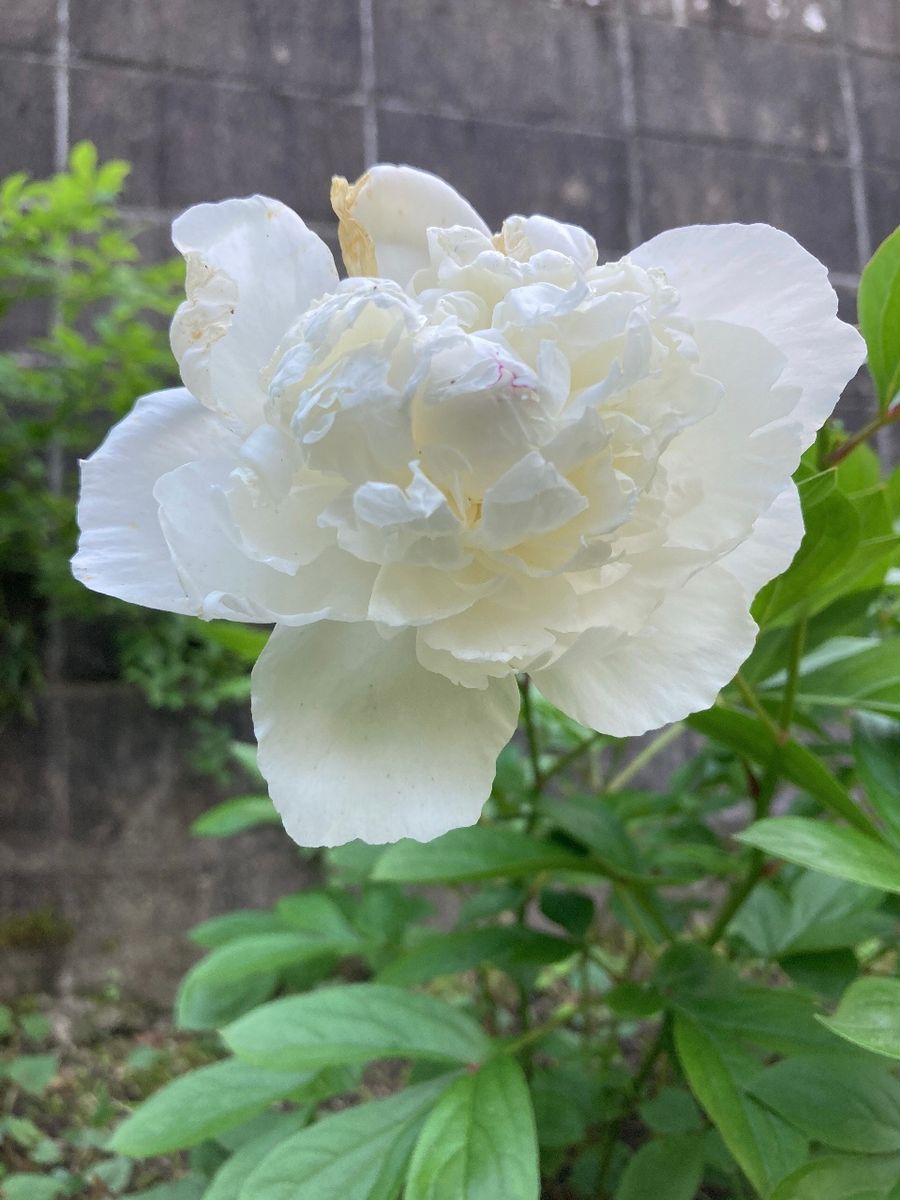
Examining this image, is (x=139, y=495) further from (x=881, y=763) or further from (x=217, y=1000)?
(x=217, y=1000)

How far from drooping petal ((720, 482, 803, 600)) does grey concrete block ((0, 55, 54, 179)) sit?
4.54 ft

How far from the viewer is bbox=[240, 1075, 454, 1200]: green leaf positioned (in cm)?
46

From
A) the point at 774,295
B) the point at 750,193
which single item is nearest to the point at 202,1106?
the point at 774,295

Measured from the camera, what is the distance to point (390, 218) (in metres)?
0.37

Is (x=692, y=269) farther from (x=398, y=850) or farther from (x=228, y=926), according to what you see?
(x=228, y=926)

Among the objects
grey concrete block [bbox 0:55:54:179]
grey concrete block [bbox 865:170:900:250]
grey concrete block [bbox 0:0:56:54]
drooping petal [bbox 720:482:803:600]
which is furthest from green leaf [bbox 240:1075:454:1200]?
grey concrete block [bbox 865:170:900:250]

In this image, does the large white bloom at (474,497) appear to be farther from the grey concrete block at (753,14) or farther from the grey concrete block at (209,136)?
the grey concrete block at (753,14)

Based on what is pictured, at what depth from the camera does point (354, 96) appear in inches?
57.2

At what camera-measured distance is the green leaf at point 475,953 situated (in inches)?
24.3

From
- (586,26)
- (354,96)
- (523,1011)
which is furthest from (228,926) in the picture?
(586,26)

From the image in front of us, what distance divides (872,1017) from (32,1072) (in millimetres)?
1112

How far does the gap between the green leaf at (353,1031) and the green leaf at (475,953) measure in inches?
1.9

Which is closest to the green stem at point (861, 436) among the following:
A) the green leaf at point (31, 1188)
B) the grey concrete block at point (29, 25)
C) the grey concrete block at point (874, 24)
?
the green leaf at point (31, 1188)

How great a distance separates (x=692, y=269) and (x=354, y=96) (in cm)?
130
